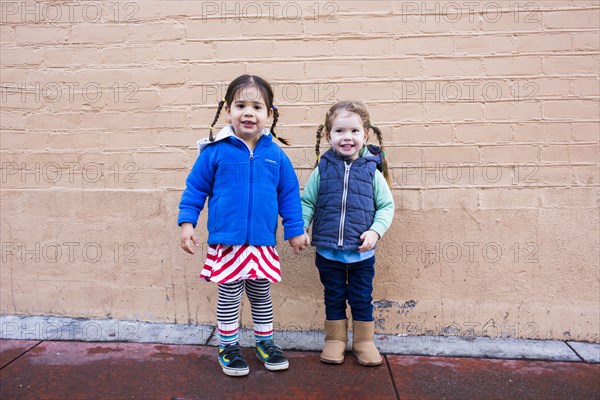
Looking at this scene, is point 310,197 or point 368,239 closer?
point 368,239

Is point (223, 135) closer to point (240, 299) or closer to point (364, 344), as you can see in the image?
point (240, 299)

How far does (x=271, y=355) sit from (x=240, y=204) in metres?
0.89

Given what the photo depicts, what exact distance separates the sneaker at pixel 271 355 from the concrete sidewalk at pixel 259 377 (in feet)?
0.12

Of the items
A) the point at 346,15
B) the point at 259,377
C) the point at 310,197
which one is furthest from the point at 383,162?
the point at 259,377

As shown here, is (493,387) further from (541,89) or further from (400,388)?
(541,89)

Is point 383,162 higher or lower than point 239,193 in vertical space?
higher

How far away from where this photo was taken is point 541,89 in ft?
10.6

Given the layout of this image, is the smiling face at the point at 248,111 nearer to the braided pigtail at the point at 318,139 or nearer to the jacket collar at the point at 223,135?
the jacket collar at the point at 223,135

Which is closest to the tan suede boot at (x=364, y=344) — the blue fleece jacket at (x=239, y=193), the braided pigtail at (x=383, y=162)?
the blue fleece jacket at (x=239, y=193)

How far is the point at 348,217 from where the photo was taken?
2.94 metres

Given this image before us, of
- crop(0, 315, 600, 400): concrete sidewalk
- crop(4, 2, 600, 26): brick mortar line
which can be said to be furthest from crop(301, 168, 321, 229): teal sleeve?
crop(4, 2, 600, 26): brick mortar line

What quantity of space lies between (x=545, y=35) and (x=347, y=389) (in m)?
2.47

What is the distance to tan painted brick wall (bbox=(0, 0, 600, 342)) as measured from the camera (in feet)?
10.6

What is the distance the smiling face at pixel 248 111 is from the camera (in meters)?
2.84
